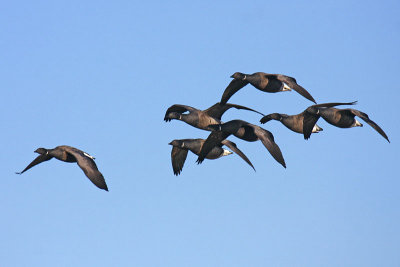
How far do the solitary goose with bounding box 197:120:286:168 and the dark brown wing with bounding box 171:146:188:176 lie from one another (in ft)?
15.6

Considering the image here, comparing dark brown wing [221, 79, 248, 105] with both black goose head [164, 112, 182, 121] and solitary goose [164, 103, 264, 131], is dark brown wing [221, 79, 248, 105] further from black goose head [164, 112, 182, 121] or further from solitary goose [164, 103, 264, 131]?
black goose head [164, 112, 182, 121]

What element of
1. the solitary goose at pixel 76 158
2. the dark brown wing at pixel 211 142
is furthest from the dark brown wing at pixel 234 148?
the solitary goose at pixel 76 158

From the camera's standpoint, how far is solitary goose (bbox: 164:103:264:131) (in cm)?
4084

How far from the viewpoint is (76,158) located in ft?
118

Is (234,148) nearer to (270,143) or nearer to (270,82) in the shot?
(270,82)

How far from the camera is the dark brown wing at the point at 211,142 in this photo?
39.4 m

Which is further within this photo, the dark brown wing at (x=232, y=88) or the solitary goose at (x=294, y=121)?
the dark brown wing at (x=232, y=88)

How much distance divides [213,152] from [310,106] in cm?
609

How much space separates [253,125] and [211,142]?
2.39 meters

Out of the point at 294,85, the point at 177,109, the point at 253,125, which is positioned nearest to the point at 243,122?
the point at 253,125

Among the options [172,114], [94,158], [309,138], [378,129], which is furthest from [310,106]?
[94,158]

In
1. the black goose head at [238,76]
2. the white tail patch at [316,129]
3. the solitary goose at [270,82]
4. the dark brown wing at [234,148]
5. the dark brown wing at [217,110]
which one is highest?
the black goose head at [238,76]

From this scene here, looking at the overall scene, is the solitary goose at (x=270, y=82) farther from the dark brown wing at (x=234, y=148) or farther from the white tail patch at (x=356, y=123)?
the dark brown wing at (x=234, y=148)

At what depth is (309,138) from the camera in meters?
39.1
